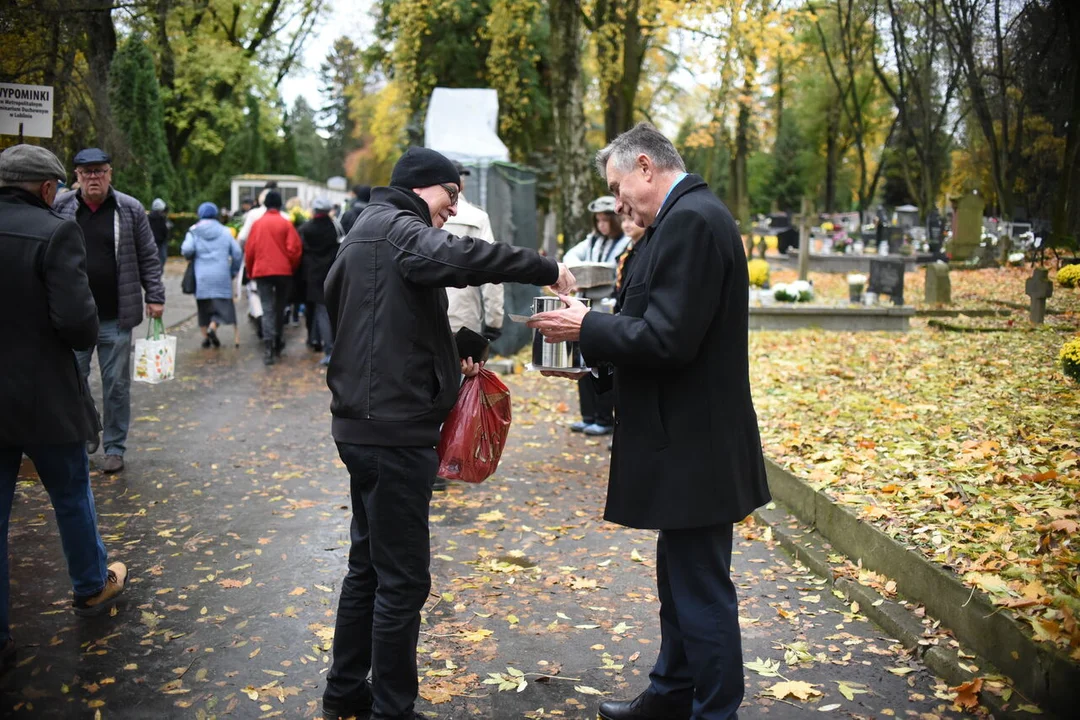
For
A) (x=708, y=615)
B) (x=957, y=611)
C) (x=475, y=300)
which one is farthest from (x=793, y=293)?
(x=708, y=615)

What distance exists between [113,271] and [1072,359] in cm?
657

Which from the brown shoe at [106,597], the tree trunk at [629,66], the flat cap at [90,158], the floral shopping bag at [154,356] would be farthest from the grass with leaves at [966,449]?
the tree trunk at [629,66]

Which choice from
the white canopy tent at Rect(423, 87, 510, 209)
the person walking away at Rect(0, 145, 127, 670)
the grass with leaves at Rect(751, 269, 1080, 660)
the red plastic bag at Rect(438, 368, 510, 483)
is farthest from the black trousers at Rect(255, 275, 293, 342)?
the red plastic bag at Rect(438, 368, 510, 483)

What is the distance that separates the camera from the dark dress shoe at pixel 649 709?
377 centimetres

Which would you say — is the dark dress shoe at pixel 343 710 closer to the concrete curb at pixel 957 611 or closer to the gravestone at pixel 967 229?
the concrete curb at pixel 957 611

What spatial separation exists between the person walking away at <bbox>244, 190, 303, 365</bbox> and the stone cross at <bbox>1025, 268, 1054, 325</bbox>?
9119mm

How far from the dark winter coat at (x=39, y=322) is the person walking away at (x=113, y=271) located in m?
2.76

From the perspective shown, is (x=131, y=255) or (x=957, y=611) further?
(x=131, y=255)

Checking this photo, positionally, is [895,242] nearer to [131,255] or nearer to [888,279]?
[888,279]

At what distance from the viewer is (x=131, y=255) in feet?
24.1

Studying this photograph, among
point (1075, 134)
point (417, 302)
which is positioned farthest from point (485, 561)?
point (1075, 134)

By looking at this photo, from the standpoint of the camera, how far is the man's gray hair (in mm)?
3520

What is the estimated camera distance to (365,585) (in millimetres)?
3850

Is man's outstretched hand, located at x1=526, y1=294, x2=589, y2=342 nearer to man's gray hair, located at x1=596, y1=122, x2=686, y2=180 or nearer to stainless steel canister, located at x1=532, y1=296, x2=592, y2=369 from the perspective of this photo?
stainless steel canister, located at x1=532, y1=296, x2=592, y2=369
